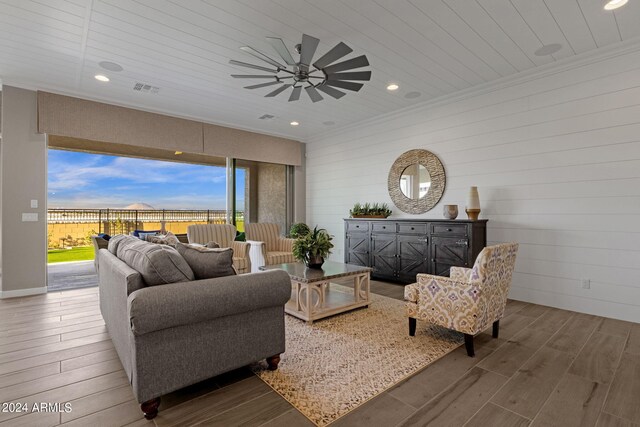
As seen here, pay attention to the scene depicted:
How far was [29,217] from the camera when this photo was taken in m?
4.34

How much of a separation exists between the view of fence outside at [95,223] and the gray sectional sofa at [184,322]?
6.83 metres

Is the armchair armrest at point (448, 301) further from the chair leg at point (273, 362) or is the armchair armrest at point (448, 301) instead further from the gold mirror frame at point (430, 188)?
the gold mirror frame at point (430, 188)

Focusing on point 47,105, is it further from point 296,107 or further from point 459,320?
point 459,320

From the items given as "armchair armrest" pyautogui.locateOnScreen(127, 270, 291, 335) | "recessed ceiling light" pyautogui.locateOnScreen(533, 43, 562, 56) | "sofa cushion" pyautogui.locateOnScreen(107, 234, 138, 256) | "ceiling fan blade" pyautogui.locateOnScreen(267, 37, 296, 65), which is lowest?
"armchair armrest" pyautogui.locateOnScreen(127, 270, 291, 335)

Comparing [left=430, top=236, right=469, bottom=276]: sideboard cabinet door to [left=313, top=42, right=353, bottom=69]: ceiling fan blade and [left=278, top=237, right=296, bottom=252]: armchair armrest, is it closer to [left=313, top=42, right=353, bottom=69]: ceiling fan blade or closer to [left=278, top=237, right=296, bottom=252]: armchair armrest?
[left=278, top=237, right=296, bottom=252]: armchair armrest

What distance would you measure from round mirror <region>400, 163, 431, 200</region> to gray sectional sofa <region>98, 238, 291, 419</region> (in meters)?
3.64

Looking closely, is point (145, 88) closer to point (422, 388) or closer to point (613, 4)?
point (422, 388)

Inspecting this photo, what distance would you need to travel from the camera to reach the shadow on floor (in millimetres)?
5008

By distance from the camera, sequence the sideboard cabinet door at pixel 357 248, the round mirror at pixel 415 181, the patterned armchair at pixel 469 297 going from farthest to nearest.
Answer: the sideboard cabinet door at pixel 357 248
the round mirror at pixel 415 181
the patterned armchair at pixel 469 297

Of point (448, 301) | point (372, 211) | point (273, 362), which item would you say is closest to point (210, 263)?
point (273, 362)

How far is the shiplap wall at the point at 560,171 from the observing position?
131 inches

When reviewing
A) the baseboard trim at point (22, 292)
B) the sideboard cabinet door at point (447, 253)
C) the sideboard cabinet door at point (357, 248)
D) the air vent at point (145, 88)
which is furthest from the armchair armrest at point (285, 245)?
the baseboard trim at point (22, 292)

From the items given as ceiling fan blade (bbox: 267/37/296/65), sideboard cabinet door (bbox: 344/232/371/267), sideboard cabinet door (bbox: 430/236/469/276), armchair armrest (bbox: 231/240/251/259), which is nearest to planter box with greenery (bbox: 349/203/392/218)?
sideboard cabinet door (bbox: 344/232/371/267)

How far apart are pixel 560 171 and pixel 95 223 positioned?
1058 centimetres
